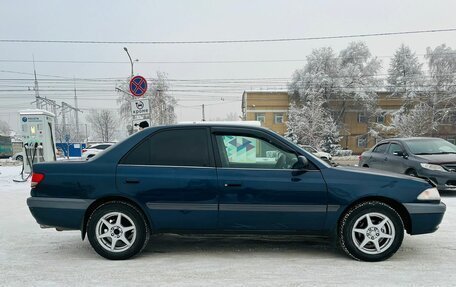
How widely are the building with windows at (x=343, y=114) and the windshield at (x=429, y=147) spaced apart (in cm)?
3530

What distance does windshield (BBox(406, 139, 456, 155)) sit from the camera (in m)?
8.59

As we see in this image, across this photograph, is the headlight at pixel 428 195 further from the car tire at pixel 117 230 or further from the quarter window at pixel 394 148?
the quarter window at pixel 394 148

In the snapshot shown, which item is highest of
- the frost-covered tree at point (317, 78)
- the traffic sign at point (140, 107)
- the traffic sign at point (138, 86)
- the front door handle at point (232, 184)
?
the frost-covered tree at point (317, 78)

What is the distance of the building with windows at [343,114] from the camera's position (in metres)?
44.1

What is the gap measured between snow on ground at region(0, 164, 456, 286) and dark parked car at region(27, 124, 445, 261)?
29 centimetres

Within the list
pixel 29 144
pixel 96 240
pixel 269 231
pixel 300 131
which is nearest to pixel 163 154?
pixel 96 240

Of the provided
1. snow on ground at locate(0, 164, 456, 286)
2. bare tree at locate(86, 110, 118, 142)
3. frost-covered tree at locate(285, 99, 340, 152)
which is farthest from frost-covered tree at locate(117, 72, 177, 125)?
snow on ground at locate(0, 164, 456, 286)

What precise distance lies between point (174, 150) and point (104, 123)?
6870 centimetres

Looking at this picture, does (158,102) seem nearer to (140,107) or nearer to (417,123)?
(417,123)

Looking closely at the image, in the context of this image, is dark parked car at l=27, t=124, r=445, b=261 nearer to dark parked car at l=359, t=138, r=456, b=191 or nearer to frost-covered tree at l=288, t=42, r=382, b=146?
dark parked car at l=359, t=138, r=456, b=191

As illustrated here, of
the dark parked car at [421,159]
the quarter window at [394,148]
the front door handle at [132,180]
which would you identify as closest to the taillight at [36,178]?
the front door handle at [132,180]

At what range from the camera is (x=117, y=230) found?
398 cm

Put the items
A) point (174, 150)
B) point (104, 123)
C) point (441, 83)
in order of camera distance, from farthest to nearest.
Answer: point (104, 123) → point (441, 83) → point (174, 150)

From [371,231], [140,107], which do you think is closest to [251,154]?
[371,231]
